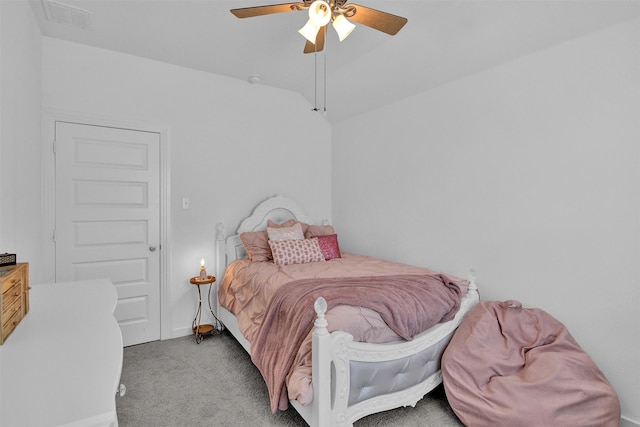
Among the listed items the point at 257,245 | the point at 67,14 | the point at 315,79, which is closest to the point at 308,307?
the point at 257,245

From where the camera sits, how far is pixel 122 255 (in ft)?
9.93

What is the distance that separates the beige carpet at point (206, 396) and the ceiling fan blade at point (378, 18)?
Result: 231 cm

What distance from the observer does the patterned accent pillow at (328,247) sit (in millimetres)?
3402

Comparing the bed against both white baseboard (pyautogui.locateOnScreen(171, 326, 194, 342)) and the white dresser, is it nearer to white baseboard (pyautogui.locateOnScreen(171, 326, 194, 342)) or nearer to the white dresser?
white baseboard (pyautogui.locateOnScreen(171, 326, 194, 342))

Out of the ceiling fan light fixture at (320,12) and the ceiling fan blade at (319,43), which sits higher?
the ceiling fan blade at (319,43)

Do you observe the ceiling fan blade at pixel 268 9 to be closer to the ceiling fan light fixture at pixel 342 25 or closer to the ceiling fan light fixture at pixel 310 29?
the ceiling fan light fixture at pixel 310 29

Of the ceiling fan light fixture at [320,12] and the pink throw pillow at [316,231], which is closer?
the ceiling fan light fixture at [320,12]

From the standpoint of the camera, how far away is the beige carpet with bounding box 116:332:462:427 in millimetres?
1974

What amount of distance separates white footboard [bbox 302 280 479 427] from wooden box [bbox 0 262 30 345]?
1120mm

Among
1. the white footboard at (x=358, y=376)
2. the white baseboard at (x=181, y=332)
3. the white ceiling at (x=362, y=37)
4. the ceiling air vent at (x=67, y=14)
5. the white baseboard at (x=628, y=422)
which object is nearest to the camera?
the white footboard at (x=358, y=376)

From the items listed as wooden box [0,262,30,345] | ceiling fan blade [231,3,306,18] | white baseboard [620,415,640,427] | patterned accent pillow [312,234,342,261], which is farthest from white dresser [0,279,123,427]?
white baseboard [620,415,640,427]

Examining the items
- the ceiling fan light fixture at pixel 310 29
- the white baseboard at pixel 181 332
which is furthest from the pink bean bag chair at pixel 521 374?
the white baseboard at pixel 181 332

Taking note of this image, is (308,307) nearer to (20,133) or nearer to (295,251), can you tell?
(295,251)

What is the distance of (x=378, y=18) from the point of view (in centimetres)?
174
